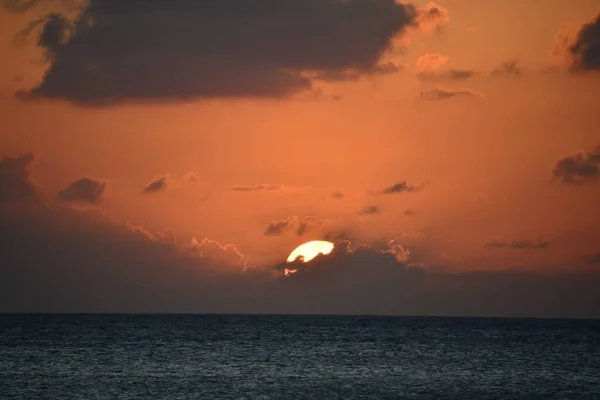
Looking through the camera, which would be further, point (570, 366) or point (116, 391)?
point (570, 366)

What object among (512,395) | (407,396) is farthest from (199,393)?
(512,395)

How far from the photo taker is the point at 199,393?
76562mm

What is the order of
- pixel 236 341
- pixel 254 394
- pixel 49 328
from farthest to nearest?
1. pixel 49 328
2. pixel 236 341
3. pixel 254 394

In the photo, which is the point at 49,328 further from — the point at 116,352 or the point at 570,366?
the point at 570,366

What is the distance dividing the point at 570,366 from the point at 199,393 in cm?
5318

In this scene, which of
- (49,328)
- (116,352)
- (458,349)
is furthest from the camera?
(49,328)

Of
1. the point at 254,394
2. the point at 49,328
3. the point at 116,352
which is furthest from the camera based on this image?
the point at 49,328

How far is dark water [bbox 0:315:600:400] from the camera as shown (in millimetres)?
78688

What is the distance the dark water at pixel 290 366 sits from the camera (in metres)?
78.7

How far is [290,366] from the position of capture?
10325cm

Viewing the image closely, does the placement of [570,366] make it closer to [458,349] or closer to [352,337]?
[458,349]

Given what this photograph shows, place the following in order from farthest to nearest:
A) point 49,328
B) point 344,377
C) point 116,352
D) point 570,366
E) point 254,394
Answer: point 49,328 → point 116,352 → point 570,366 → point 344,377 → point 254,394

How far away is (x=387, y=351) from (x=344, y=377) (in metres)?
39.2

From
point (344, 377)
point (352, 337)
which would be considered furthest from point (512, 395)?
point (352, 337)
